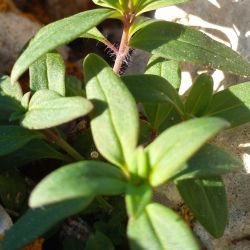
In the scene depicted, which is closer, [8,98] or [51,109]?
[51,109]

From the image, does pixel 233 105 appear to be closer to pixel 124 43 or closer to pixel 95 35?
pixel 124 43

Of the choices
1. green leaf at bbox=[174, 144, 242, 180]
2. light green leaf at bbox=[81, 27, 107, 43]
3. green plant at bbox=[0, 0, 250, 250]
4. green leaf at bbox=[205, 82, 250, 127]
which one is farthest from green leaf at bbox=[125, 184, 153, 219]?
light green leaf at bbox=[81, 27, 107, 43]

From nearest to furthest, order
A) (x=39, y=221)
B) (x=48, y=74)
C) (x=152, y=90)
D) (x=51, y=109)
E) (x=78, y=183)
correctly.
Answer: (x=78, y=183) < (x=39, y=221) < (x=51, y=109) < (x=152, y=90) < (x=48, y=74)

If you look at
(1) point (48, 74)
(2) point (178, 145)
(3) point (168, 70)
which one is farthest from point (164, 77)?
(2) point (178, 145)

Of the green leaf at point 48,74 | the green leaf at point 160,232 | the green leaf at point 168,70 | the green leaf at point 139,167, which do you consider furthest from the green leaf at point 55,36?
the green leaf at point 160,232

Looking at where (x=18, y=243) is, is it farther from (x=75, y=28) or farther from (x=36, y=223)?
(x=75, y=28)

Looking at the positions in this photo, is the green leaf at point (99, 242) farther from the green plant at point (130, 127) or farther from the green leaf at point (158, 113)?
the green leaf at point (158, 113)
